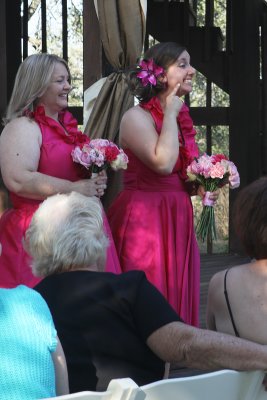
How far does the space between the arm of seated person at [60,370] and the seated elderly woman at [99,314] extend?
0.18 meters

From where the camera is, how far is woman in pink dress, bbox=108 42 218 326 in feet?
12.8

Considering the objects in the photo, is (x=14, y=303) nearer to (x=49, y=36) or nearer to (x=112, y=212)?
(x=112, y=212)

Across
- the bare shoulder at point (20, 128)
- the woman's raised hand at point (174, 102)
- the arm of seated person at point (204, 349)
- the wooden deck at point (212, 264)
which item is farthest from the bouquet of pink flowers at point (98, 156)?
the wooden deck at point (212, 264)

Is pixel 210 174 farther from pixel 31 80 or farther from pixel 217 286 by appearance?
pixel 217 286

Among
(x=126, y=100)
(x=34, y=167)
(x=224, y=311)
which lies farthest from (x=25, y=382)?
(x=126, y=100)

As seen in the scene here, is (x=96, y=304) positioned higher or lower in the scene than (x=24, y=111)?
lower

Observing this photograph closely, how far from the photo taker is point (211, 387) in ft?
5.99

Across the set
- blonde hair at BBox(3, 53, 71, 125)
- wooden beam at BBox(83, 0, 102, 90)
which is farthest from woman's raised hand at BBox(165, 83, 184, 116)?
wooden beam at BBox(83, 0, 102, 90)

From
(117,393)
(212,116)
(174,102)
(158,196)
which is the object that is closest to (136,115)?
(174,102)

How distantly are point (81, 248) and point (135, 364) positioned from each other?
338 millimetres

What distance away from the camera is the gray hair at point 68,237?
229 centimetres

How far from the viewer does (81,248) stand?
229 cm

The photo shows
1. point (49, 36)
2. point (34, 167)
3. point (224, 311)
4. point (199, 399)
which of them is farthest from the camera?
point (49, 36)

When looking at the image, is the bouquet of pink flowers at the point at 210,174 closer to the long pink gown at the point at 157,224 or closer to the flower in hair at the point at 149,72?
the long pink gown at the point at 157,224
